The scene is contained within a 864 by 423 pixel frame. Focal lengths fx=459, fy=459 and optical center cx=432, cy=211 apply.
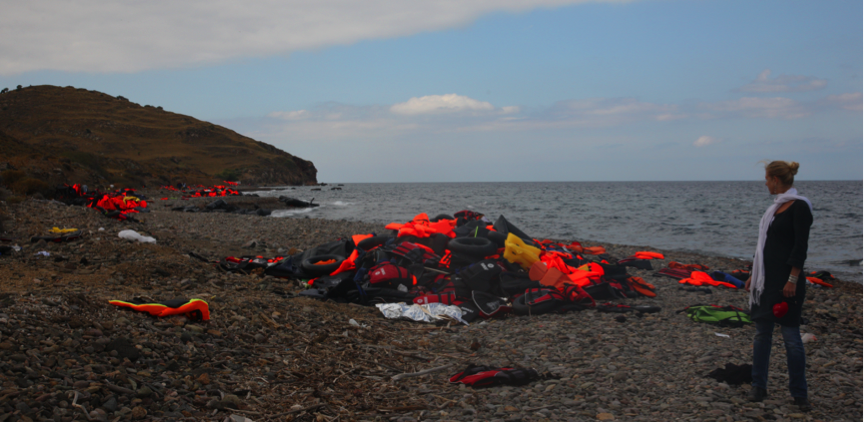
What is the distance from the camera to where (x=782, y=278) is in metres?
3.96

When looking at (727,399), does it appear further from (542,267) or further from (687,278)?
(687,278)

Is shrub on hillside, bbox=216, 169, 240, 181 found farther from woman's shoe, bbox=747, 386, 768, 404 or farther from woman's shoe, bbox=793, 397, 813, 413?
woman's shoe, bbox=793, 397, 813, 413

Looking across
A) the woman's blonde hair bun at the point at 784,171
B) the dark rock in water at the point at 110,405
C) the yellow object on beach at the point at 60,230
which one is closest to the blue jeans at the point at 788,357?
the woman's blonde hair bun at the point at 784,171

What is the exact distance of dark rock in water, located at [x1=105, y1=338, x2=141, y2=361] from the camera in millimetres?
3842

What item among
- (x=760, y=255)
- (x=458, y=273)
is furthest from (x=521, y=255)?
(x=760, y=255)

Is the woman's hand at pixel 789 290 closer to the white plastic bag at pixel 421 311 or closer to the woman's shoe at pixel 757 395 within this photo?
the woman's shoe at pixel 757 395

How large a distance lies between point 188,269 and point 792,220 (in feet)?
26.0

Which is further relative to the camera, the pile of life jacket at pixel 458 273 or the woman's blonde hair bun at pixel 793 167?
the pile of life jacket at pixel 458 273

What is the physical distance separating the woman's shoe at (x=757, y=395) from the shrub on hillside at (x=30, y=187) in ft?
76.3

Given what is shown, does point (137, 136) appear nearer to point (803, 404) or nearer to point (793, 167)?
point (793, 167)

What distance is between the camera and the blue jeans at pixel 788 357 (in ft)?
12.7

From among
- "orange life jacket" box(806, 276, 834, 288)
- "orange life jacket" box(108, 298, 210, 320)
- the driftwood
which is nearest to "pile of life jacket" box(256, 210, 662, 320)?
the driftwood

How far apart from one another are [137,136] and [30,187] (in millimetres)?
89788

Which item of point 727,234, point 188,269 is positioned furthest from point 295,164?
point 188,269
